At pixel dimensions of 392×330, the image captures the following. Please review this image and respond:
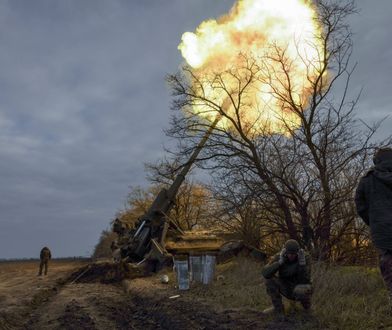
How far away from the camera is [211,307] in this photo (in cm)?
1095

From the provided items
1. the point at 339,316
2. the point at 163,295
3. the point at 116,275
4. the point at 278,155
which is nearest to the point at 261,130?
the point at 278,155

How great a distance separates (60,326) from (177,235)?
48.8 feet

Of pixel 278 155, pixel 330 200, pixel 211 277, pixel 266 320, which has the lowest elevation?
pixel 266 320

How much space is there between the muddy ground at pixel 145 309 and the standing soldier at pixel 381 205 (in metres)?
1.77

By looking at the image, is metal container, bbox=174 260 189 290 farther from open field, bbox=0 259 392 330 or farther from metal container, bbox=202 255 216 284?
metal container, bbox=202 255 216 284

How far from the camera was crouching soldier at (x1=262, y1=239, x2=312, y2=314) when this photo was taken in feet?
28.5

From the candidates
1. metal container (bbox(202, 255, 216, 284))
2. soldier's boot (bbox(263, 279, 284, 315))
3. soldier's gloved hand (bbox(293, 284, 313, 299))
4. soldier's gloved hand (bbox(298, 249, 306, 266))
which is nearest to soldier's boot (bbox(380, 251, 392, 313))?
soldier's gloved hand (bbox(293, 284, 313, 299))

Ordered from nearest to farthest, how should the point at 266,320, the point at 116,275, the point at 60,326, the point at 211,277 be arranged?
the point at 266,320 < the point at 60,326 < the point at 211,277 < the point at 116,275

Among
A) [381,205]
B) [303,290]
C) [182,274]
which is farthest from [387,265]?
[182,274]

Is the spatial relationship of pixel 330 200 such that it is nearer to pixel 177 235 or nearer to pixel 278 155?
pixel 278 155

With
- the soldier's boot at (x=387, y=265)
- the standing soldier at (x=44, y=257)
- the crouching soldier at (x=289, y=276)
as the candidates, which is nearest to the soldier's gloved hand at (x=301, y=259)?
the crouching soldier at (x=289, y=276)

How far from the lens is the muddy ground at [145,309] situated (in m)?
9.39

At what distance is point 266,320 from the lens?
8750mm

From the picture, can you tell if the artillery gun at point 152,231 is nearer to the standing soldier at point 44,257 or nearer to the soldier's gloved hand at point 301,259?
the standing soldier at point 44,257
